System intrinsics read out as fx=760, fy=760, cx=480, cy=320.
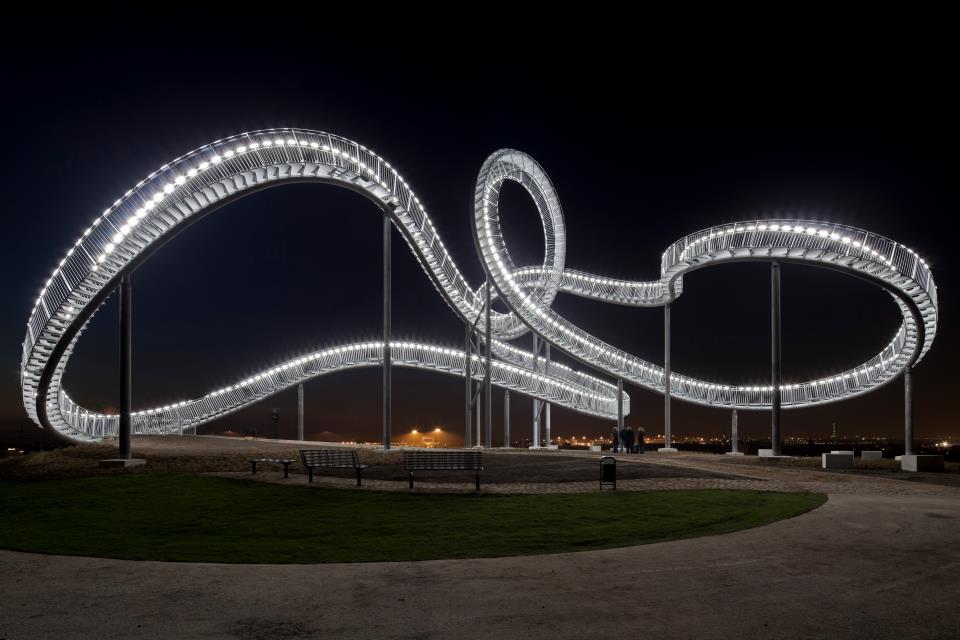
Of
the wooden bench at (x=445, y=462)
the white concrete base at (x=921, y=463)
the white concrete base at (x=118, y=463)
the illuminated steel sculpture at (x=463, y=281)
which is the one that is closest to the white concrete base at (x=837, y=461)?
the white concrete base at (x=921, y=463)

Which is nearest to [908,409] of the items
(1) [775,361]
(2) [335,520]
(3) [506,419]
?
(1) [775,361]

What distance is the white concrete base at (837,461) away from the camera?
26.3 metres

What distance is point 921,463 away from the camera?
2595 centimetres

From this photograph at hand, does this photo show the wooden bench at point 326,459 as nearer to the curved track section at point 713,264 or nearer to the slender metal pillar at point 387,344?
the slender metal pillar at point 387,344

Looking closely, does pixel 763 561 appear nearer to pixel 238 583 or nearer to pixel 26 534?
pixel 238 583

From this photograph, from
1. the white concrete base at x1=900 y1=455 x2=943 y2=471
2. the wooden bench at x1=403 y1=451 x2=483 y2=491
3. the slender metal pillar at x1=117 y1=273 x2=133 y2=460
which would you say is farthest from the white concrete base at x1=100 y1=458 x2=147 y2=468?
the white concrete base at x1=900 y1=455 x2=943 y2=471

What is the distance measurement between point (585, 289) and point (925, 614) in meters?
42.7

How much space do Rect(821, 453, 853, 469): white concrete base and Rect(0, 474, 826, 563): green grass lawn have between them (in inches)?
384

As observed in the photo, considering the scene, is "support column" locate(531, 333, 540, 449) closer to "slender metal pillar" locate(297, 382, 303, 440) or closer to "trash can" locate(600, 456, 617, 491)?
"slender metal pillar" locate(297, 382, 303, 440)

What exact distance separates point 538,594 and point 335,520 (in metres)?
6.17

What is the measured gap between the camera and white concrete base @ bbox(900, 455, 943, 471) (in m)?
25.9

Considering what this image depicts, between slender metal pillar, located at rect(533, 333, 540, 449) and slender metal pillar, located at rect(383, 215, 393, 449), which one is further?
slender metal pillar, located at rect(533, 333, 540, 449)

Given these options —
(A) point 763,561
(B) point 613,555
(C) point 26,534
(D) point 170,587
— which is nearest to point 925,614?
(A) point 763,561

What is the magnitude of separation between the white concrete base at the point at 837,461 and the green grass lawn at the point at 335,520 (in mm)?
9758
